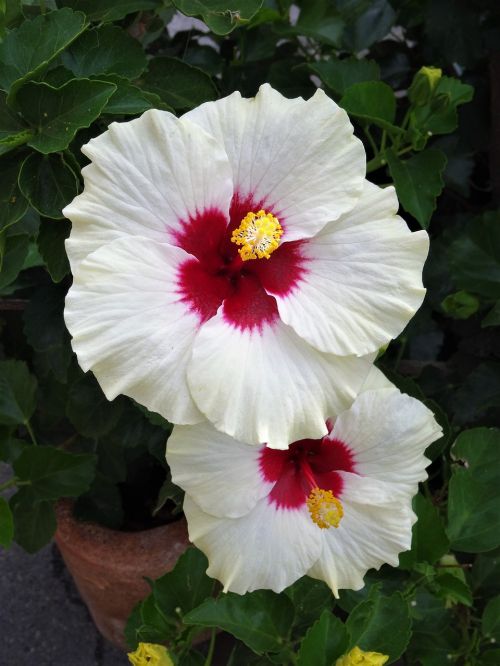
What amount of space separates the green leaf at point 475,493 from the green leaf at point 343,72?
52 centimetres

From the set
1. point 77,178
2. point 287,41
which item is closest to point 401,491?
point 77,178

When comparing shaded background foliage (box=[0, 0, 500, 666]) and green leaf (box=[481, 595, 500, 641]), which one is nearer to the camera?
shaded background foliage (box=[0, 0, 500, 666])

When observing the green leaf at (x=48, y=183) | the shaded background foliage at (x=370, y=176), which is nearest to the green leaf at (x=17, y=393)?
the shaded background foliage at (x=370, y=176)

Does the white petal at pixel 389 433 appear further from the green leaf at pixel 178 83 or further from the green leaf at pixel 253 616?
the green leaf at pixel 178 83

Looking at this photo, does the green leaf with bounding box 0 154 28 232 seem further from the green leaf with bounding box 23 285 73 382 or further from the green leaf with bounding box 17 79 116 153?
the green leaf with bounding box 23 285 73 382

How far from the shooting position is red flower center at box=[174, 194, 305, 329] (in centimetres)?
68

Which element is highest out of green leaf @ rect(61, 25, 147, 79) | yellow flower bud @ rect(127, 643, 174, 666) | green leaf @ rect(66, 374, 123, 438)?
green leaf @ rect(61, 25, 147, 79)

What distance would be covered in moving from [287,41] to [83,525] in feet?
3.11

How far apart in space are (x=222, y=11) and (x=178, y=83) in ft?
0.39

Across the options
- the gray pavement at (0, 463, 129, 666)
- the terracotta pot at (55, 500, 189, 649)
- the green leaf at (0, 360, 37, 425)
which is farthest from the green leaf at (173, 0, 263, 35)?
the gray pavement at (0, 463, 129, 666)

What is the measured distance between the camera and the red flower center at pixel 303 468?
79 centimetres

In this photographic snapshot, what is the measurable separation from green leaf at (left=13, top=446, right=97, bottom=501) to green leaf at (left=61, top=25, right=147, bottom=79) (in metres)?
0.54

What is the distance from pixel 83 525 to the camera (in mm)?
1319

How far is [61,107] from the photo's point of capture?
2.35 ft
